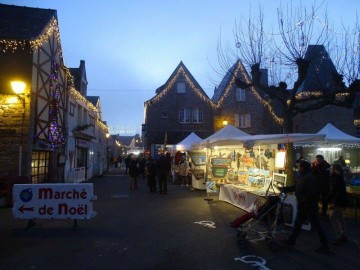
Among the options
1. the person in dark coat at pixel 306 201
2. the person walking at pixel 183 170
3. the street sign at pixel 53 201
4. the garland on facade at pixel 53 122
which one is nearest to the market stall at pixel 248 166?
the person in dark coat at pixel 306 201

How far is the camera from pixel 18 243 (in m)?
7.15

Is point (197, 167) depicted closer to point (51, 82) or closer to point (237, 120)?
point (51, 82)

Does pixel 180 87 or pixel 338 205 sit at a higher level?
pixel 180 87

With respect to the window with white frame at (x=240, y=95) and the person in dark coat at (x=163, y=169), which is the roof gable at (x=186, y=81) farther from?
the person in dark coat at (x=163, y=169)

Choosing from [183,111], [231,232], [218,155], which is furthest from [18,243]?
[183,111]

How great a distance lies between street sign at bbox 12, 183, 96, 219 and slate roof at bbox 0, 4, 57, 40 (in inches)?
306

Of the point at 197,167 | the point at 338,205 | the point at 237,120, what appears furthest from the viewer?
the point at 237,120

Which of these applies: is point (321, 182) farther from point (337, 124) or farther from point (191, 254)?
point (337, 124)

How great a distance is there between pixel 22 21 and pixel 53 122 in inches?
186

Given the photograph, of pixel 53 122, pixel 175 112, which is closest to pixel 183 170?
pixel 53 122

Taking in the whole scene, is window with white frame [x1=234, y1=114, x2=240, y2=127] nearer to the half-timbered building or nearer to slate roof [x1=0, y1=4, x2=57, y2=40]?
the half-timbered building

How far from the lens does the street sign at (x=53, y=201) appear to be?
8.43m

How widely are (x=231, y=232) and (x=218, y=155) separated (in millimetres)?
8422

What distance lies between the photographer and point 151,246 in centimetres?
698
